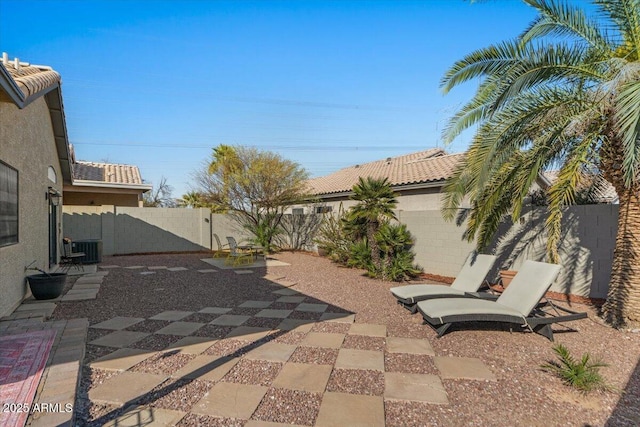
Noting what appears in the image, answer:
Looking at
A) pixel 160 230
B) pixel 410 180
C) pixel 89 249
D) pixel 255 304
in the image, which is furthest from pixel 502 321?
pixel 160 230

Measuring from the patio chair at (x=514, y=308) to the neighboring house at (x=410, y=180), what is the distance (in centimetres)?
374

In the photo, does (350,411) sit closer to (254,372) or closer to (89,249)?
(254,372)

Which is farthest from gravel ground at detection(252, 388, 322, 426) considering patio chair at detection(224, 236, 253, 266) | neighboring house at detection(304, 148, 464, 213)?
patio chair at detection(224, 236, 253, 266)

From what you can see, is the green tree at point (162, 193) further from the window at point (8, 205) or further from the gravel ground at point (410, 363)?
the gravel ground at point (410, 363)

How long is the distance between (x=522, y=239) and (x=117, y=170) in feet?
64.9

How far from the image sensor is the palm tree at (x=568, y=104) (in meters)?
5.56

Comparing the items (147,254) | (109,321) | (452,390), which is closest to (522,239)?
(452,390)

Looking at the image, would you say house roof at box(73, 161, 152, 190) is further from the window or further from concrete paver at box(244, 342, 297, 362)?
concrete paver at box(244, 342, 297, 362)

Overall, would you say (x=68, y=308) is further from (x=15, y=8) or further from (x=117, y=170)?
(x=117, y=170)

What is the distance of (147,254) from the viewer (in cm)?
1669

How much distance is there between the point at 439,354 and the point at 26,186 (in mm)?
8054

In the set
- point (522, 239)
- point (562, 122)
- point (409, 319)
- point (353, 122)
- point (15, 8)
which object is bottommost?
point (409, 319)

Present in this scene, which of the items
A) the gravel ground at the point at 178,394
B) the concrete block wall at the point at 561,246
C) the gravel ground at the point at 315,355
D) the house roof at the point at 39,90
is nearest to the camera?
the gravel ground at the point at 178,394

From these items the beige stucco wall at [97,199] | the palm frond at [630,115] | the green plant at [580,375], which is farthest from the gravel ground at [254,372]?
the beige stucco wall at [97,199]
